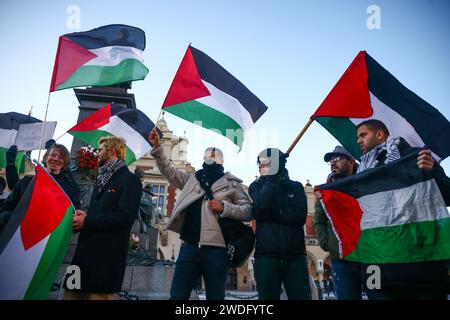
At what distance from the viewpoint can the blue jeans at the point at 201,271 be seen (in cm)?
292

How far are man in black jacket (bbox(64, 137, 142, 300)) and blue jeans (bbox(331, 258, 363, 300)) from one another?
1.89m

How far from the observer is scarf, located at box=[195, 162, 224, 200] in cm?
338

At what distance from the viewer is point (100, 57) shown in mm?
5082

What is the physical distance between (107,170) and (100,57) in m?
2.77

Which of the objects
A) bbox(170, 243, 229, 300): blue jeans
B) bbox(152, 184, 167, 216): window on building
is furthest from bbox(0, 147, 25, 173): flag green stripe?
bbox(152, 184, 167, 216): window on building

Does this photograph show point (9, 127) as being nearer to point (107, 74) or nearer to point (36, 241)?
point (107, 74)

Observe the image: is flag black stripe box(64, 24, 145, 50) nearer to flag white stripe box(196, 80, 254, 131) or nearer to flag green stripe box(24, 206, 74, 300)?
flag white stripe box(196, 80, 254, 131)

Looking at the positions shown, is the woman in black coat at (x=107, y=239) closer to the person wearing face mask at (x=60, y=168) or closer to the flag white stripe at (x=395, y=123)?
the person wearing face mask at (x=60, y=168)

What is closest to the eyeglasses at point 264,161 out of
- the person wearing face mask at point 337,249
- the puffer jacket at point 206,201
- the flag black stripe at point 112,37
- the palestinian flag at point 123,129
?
the puffer jacket at point 206,201

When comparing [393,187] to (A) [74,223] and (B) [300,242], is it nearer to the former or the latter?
(B) [300,242]

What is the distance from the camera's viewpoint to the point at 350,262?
119 inches

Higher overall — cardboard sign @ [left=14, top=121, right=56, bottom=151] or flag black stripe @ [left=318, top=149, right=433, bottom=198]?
cardboard sign @ [left=14, top=121, right=56, bottom=151]

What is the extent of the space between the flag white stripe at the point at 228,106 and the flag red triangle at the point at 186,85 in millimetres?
80
